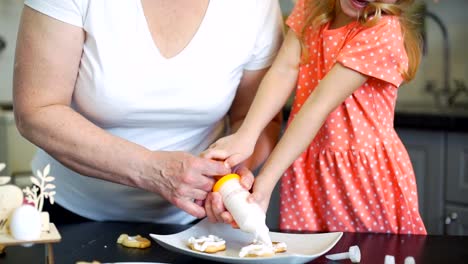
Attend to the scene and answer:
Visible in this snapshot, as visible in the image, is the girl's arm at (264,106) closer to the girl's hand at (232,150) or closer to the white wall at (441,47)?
the girl's hand at (232,150)

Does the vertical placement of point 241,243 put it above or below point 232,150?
below

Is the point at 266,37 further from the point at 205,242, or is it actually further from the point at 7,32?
the point at 7,32

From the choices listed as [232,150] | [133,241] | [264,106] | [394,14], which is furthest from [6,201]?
Result: [394,14]

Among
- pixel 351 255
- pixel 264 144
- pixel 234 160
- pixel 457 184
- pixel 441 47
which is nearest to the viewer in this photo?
pixel 351 255

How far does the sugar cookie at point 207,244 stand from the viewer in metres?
1.08

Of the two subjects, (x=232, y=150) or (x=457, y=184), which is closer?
(x=232, y=150)

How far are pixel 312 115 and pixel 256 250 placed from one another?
1.18ft

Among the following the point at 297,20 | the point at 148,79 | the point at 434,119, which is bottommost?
the point at 434,119

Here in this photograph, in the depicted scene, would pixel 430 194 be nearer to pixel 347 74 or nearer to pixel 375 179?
pixel 375 179

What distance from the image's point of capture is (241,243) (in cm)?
116

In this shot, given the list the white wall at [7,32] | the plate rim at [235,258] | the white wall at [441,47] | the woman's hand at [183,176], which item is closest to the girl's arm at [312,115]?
the woman's hand at [183,176]

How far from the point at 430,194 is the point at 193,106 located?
1.30 m

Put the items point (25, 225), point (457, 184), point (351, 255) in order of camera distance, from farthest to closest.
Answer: point (457, 184) < point (351, 255) < point (25, 225)

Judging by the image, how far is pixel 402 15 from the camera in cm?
140
